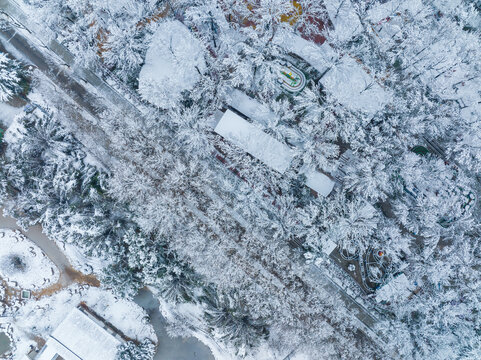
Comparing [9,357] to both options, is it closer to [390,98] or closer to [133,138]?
[133,138]

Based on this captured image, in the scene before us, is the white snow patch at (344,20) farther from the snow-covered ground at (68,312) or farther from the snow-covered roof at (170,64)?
the snow-covered ground at (68,312)

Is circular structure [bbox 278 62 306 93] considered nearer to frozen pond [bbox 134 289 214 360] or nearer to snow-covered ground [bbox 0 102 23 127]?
frozen pond [bbox 134 289 214 360]

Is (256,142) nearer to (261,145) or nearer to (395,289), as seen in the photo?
(261,145)

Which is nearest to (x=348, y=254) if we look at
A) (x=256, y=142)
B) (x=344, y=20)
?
(x=256, y=142)

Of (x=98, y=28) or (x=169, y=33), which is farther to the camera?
(x=98, y=28)

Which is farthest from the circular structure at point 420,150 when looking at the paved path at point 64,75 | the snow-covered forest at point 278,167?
the paved path at point 64,75

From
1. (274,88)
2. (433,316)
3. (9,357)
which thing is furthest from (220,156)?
(9,357)

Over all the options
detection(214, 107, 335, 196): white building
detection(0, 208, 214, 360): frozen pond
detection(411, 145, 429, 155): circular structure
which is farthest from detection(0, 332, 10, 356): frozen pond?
detection(411, 145, 429, 155): circular structure
